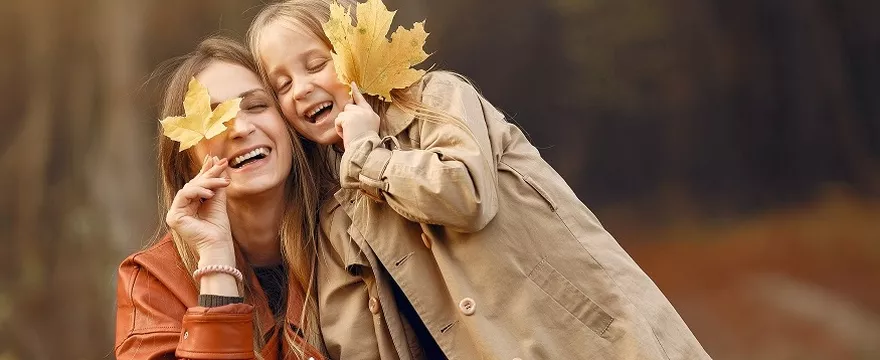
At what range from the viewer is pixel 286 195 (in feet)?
11.2

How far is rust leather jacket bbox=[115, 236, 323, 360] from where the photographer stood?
121 inches

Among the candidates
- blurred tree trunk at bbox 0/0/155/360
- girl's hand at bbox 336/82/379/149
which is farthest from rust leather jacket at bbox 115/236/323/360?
blurred tree trunk at bbox 0/0/155/360

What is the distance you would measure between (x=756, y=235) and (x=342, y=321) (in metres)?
2.80

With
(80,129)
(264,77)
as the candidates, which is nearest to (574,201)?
(264,77)

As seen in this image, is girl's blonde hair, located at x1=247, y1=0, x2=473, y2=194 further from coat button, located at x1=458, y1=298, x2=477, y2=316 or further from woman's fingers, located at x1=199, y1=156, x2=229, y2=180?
coat button, located at x1=458, y1=298, x2=477, y2=316

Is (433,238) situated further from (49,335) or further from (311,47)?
(49,335)

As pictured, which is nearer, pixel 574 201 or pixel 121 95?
pixel 574 201

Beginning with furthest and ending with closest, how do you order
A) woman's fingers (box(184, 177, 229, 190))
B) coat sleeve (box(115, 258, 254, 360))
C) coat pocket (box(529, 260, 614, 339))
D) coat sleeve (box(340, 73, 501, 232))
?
woman's fingers (box(184, 177, 229, 190)) → coat sleeve (box(115, 258, 254, 360)) → coat pocket (box(529, 260, 614, 339)) → coat sleeve (box(340, 73, 501, 232))

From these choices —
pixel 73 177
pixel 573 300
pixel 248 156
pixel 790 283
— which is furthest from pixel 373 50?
pixel 790 283

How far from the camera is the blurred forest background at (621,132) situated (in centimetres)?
547

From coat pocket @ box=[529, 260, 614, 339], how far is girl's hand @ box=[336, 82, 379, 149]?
0.48m

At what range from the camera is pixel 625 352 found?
9.60 ft

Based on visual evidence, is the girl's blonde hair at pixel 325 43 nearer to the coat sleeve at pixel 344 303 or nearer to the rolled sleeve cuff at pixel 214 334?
the coat sleeve at pixel 344 303

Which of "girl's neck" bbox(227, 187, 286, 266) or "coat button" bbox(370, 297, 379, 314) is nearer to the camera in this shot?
"coat button" bbox(370, 297, 379, 314)
